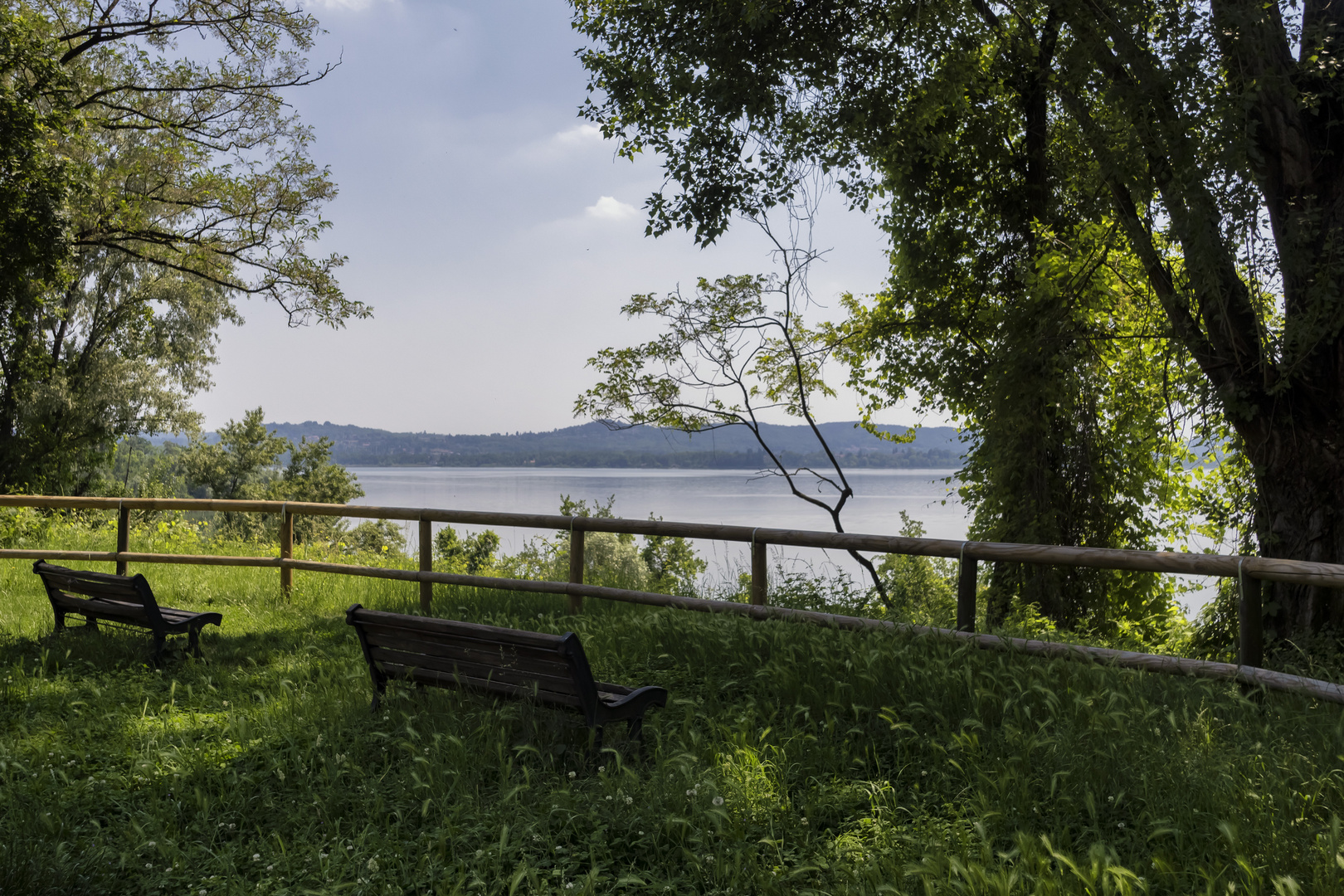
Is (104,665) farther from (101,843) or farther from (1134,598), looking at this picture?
(1134,598)

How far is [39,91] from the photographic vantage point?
11070 millimetres

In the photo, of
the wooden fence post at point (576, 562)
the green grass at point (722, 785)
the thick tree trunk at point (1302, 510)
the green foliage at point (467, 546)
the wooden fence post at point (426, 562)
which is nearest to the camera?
the green grass at point (722, 785)

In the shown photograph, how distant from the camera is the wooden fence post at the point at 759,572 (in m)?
5.48

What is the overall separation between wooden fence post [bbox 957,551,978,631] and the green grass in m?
0.30

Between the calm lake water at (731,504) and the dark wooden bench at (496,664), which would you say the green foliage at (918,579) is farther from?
the dark wooden bench at (496,664)

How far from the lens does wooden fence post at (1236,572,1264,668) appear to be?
405 centimetres

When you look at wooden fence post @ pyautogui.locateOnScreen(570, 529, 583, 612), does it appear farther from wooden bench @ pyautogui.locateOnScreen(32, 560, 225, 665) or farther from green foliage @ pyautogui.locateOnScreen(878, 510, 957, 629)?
green foliage @ pyautogui.locateOnScreen(878, 510, 957, 629)

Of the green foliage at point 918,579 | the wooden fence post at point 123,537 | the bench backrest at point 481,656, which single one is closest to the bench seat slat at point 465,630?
the bench backrest at point 481,656

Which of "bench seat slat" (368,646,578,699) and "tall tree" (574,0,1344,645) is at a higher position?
"tall tree" (574,0,1344,645)

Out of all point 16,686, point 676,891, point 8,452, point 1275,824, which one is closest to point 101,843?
point 676,891

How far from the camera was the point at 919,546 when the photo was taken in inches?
191

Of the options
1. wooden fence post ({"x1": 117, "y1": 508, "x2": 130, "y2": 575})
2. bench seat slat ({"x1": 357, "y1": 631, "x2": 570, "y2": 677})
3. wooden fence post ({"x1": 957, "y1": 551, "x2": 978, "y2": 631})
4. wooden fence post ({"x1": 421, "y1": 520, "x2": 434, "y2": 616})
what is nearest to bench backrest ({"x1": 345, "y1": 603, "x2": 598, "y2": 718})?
bench seat slat ({"x1": 357, "y1": 631, "x2": 570, "y2": 677})

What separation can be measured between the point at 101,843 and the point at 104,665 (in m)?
2.97

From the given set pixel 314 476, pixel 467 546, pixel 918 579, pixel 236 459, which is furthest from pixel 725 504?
pixel 918 579
